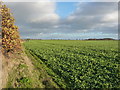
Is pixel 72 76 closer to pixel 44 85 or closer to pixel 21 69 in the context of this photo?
pixel 44 85

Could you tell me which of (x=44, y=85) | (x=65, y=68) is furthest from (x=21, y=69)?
(x=65, y=68)

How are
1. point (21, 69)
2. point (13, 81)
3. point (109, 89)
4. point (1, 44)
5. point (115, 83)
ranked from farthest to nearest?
point (1, 44) → point (21, 69) → point (13, 81) → point (115, 83) → point (109, 89)

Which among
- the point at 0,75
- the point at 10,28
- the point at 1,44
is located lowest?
the point at 0,75

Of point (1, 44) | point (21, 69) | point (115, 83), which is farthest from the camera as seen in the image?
point (1, 44)

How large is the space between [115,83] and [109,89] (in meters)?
1.26

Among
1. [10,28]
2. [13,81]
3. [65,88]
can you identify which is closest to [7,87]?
[13,81]

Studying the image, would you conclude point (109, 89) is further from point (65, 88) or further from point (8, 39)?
point (8, 39)

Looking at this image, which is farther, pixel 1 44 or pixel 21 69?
pixel 1 44

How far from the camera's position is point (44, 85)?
1121cm

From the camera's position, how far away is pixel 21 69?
13.5 metres

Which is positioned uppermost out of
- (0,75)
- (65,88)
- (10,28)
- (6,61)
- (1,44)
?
(10,28)

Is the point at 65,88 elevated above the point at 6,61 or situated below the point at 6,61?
below

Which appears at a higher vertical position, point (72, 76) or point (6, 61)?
point (6, 61)

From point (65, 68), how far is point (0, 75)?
7.32m
